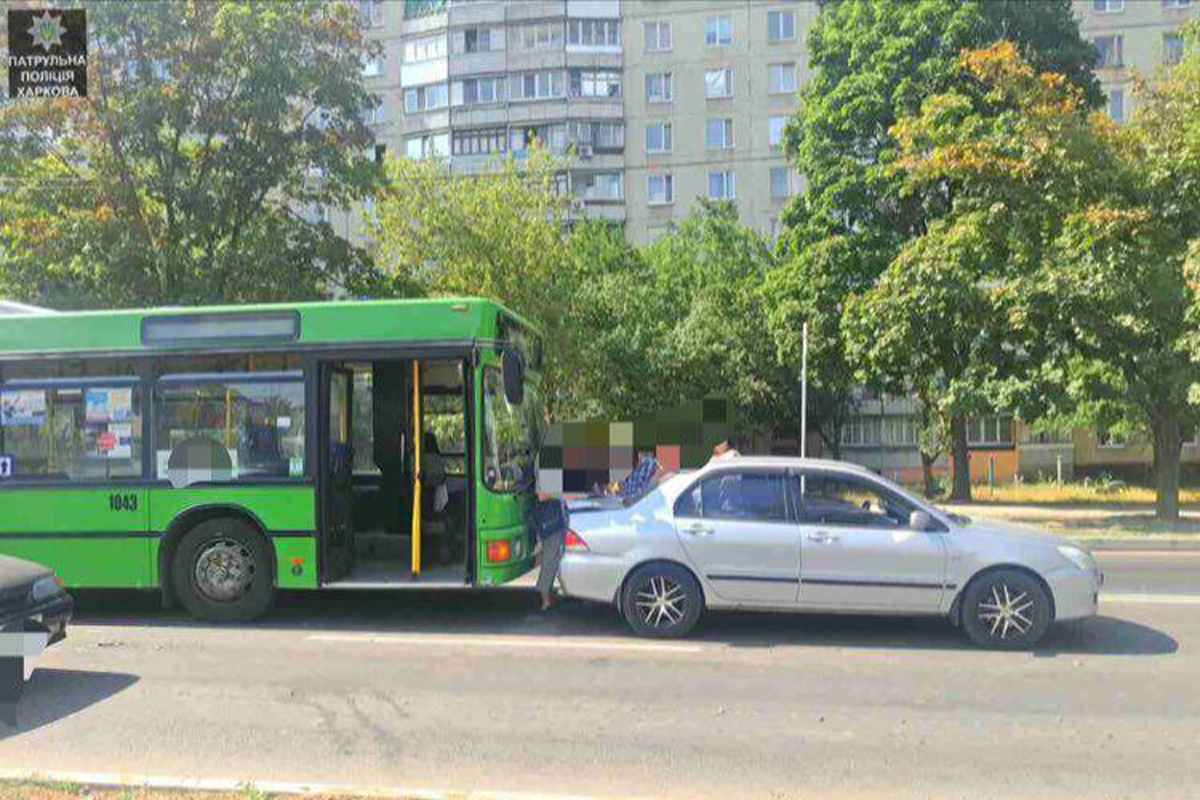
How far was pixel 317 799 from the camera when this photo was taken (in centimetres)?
432

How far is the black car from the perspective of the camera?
633 cm

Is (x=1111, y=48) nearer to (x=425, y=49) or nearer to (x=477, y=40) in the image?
(x=477, y=40)

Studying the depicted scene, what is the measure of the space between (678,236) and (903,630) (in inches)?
1319

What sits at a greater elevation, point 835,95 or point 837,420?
point 835,95

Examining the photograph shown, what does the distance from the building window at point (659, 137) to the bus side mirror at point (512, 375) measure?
46.8m

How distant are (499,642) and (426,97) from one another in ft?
167

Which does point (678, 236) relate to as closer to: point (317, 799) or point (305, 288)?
point (305, 288)

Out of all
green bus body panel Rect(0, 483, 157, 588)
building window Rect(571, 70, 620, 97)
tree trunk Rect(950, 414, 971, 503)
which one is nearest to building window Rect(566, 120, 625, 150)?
building window Rect(571, 70, 620, 97)

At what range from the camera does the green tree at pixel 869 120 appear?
82.6 feet

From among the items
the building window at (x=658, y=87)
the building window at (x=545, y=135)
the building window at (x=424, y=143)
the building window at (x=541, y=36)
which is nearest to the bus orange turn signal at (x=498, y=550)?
the building window at (x=545, y=135)

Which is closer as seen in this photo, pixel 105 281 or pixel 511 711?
pixel 511 711

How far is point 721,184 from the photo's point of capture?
5297 centimetres

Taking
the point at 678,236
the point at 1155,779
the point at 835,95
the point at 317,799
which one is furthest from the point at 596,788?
the point at 678,236

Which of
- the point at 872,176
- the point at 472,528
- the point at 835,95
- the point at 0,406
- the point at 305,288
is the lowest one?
the point at 472,528
